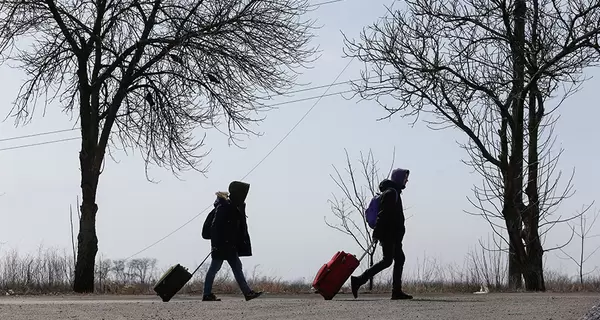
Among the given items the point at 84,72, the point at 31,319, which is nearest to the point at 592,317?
the point at 31,319

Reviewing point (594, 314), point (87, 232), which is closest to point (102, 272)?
point (87, 232)

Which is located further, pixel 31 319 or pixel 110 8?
pixel 110 8

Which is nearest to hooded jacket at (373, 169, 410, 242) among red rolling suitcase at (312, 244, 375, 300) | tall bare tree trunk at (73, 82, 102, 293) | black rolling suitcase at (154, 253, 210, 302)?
red rolling suitcase at (312, 244, 375, 300)

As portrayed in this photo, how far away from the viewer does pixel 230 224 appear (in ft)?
46.6

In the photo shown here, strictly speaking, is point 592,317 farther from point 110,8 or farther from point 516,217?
point 110,8

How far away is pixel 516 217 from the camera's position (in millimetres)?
19609

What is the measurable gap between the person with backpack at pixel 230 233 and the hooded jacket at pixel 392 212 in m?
2.03

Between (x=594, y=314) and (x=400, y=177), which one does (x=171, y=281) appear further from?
(x=594, y=314)

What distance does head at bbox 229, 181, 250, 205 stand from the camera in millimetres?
13961

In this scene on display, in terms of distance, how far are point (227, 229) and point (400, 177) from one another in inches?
106

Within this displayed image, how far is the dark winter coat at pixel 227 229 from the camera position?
1413cm

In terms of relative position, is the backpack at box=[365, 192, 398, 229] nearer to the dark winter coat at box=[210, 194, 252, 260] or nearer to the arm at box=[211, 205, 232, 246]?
the dark winter coat at box=[210, 194, 252, 260]

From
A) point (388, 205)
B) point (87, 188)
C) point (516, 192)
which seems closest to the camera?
point (388, 205)

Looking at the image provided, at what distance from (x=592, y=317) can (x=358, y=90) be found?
12.2 metres
